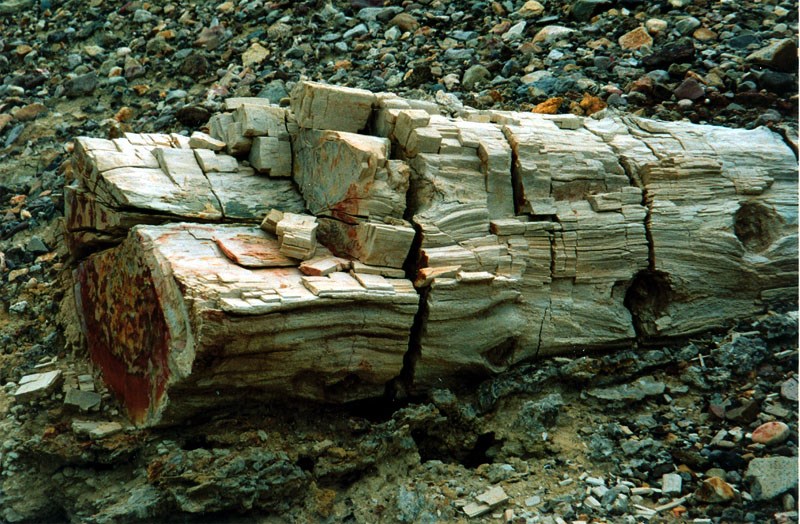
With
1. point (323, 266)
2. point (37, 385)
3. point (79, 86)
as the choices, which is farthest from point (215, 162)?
point (79, 86)

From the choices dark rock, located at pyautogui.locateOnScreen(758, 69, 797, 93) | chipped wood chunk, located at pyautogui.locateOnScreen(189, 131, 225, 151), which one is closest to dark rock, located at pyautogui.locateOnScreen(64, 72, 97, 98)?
chipped wood chunk, located at pyautogui.locateOnScreen(189, 131, 225, 151)

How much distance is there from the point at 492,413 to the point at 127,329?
2798 millimetres

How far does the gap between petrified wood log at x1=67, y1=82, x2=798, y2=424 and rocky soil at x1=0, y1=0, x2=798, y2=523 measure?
0.30m

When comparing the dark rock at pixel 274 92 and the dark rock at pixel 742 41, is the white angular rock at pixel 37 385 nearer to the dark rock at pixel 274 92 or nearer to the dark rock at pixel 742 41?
the dark rock at pixel 274 92

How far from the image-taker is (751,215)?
7.54 metres

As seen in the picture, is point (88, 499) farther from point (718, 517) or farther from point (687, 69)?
point (687, 69)

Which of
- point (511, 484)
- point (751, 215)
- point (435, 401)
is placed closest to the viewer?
point (511, 484)

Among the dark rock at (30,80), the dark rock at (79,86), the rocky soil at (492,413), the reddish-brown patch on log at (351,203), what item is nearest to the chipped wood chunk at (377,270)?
the reddish-brown patch on log at (351,203)

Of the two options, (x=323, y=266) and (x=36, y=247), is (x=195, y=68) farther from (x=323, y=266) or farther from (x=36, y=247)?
(x=323, y=266)

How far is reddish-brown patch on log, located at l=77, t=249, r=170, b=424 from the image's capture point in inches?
241

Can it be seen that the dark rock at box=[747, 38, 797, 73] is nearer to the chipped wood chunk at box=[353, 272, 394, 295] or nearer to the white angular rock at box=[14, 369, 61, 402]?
the chipped wood chunk at box=[353, 272, 394, 295]

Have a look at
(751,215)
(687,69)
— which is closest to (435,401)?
(751,215)

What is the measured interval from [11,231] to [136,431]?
12.8 feet

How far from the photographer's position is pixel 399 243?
6340 millimetres
